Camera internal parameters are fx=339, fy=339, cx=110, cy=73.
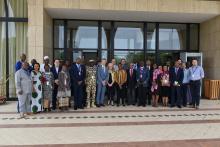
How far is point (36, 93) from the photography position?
10.6 meters

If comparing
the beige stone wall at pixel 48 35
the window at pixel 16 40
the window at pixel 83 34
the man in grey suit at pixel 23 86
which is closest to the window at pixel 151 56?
the window at pixel 83 34

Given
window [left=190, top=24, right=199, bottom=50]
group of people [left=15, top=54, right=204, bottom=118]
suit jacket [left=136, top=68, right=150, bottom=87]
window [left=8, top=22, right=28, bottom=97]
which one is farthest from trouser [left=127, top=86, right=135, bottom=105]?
window [left=190, top=24, right=199, bottom=50]

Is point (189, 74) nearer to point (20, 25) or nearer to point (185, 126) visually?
point (185, 126)

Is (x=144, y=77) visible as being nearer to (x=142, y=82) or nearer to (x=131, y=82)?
(x=142, y=82)

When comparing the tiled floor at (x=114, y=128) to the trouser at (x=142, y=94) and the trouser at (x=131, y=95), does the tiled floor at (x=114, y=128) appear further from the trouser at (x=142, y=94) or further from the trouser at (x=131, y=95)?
the trouser at (x=131, y=95)

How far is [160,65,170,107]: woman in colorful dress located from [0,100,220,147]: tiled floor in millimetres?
1023

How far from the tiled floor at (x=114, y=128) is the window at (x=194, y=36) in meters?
5.55

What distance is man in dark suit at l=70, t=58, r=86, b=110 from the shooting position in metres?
11.5

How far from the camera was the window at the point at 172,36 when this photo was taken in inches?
643

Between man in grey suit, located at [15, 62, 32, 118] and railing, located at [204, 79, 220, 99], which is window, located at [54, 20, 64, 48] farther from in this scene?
railing, located at [204, 79, 220, 99]

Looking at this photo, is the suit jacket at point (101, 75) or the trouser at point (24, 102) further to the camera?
the suit jacket at point (101, 75)

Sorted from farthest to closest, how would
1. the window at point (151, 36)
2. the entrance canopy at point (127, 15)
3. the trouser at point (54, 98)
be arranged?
the window at point (151, 36)
the entrance canopy at point (127, 15)
the trouser at point (54, 98)

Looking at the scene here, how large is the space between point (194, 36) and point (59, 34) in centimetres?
654

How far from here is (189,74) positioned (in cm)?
1240
